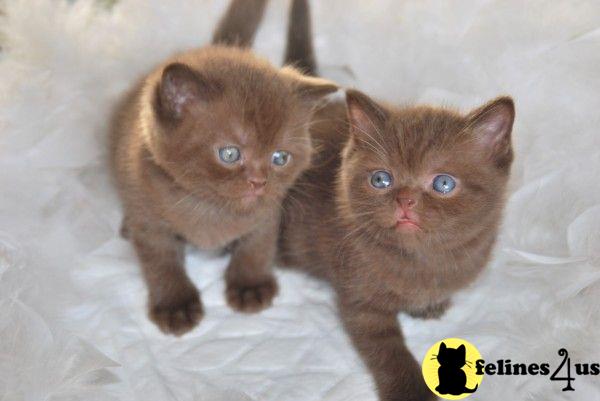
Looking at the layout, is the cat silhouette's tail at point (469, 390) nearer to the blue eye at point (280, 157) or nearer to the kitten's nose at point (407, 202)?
the kitten's nose at point (407, 202)

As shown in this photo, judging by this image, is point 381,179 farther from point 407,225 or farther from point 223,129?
point 223,129

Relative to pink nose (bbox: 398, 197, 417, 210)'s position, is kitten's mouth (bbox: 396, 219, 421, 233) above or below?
below

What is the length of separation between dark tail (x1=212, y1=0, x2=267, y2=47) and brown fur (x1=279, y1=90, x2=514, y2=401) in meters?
0.54

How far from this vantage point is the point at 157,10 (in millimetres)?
2006

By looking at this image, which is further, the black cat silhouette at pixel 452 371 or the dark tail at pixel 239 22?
the dark tail at pixel 239 22

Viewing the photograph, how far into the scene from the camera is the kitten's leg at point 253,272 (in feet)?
5.52

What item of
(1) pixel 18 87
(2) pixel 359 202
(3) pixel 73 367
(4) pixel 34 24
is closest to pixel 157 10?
(4) pixel 34 24

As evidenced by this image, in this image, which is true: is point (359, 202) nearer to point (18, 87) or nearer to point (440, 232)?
point (440, 232)

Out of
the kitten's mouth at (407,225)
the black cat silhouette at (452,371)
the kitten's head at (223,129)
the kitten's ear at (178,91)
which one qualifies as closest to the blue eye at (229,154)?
the kitten's head at (223,129)

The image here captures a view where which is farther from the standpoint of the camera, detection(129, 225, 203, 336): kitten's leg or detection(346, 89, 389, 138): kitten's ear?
detection(129, 225, 203, 336): kitten's leg

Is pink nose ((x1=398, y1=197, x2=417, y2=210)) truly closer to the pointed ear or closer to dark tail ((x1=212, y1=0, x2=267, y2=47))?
the pointed ear

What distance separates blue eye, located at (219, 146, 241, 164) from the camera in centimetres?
142

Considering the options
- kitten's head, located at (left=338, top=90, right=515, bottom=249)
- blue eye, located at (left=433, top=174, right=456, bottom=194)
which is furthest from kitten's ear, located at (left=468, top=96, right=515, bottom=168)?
blue eye, located at (left=433, top=174, right=456, bottom=194)

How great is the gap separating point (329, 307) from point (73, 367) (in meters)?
0.61
